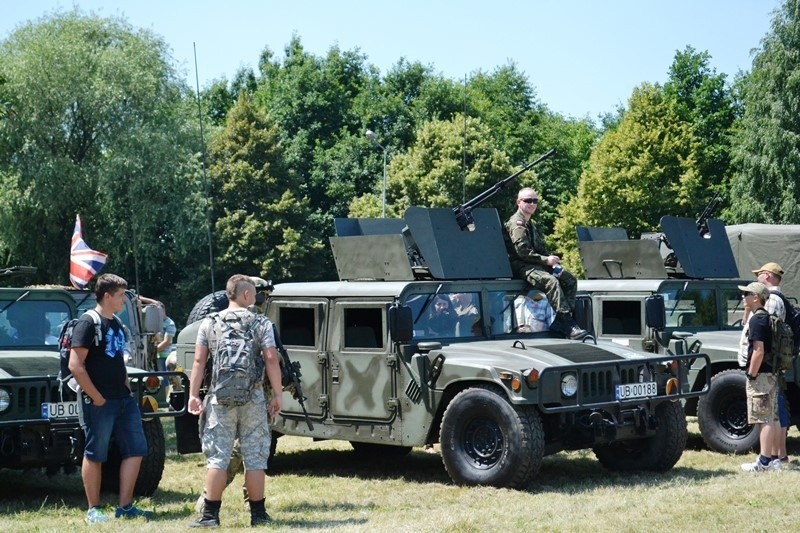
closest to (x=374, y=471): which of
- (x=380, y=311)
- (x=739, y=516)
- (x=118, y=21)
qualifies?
(x=380, y=311)

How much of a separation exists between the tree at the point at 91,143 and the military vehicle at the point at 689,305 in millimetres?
29741

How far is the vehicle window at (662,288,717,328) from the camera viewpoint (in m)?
12.5

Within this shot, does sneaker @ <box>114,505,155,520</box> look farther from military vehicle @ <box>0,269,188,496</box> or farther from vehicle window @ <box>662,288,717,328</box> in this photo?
vehicle window @ <box>662,288,717,328</box>

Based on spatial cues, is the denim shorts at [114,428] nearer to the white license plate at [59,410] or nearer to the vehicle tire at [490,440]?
the white license plate at [59,410]

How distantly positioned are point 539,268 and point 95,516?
449 centimetres

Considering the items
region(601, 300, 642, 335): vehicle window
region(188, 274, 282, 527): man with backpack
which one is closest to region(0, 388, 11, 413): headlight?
region(188, 274, 282, 527): man with backpack

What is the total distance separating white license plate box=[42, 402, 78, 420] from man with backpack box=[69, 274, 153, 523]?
1.86ft

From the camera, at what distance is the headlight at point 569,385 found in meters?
9.14

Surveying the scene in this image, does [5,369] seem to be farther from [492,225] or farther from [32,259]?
[32,259]

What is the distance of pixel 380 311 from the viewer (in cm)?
1007

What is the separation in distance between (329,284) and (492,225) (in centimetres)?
156

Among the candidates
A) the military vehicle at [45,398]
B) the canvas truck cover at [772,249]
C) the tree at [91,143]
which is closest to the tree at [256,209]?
the tree at [91,143]

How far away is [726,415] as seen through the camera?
1174 centimetres

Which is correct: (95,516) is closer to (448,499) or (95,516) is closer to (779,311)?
(448,499)
